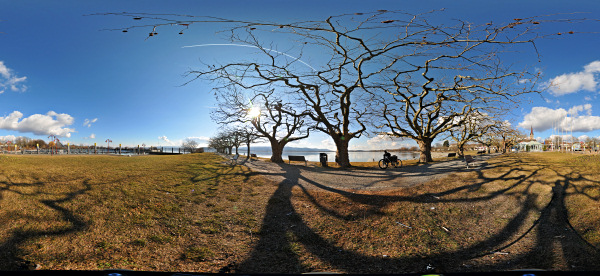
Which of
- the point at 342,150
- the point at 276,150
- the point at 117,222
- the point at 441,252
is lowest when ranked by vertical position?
the point at 441,252

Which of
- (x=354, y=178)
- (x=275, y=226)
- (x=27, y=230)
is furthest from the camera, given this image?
(x=354, y=178)

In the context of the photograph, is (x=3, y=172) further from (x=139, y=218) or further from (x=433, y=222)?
(x=433, y=222)

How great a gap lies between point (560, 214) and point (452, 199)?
82.4 inches

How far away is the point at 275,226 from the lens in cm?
457

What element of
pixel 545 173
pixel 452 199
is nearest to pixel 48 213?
pixel 452 199

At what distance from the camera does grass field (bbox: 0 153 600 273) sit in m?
3.11

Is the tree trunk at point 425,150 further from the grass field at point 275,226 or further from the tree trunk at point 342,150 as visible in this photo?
the grass field at point 275,226

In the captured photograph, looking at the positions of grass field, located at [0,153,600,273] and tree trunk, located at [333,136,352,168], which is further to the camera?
tree trunk, located at [333,136,352,168]

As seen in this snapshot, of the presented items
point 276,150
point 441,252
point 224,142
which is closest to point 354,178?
point 441,252

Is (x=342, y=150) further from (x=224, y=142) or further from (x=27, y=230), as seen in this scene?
(x=224, y=142)

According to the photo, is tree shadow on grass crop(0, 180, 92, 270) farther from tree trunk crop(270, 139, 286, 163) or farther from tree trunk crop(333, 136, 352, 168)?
tree trunk crop(270, 139, 286, 163)

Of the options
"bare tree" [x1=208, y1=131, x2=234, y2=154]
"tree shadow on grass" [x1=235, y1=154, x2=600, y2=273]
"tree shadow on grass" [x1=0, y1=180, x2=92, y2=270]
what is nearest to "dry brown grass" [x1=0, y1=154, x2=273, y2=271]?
"tree shadow on grass" [x1=0, y1=180, x2=92, y2=270]

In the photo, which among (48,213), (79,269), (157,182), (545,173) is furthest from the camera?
(545,173)

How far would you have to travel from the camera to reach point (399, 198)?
6664 mm
